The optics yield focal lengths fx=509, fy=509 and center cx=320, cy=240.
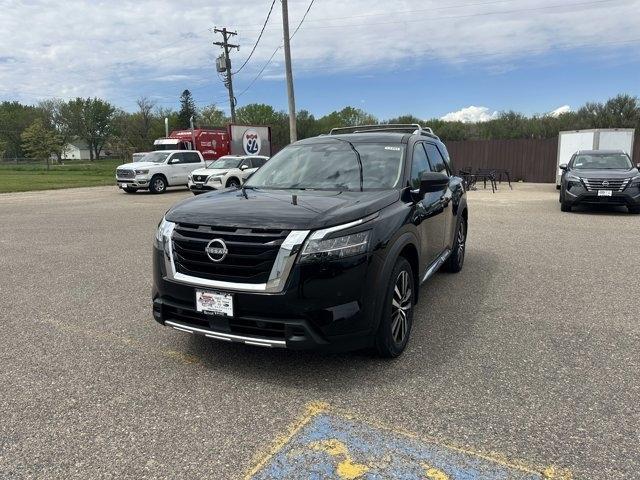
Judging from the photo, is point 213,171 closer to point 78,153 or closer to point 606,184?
point 606,184

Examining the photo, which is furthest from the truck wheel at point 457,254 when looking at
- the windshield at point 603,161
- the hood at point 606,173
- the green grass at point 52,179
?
the green grass at point 52,179

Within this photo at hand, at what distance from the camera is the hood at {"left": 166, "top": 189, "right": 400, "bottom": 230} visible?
10.8 feet

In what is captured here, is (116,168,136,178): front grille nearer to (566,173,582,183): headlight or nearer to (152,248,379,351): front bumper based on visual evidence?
(566,173,582,183): headlight

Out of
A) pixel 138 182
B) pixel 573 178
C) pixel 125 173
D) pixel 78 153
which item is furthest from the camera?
pixel 78 153

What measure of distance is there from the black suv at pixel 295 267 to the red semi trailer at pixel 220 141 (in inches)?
946

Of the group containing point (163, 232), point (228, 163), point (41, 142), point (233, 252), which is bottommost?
point (233, 252)

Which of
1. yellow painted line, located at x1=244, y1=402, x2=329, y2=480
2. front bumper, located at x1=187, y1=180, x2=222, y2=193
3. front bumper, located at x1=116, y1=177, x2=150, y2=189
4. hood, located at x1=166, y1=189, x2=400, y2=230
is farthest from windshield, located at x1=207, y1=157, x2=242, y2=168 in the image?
yellow painted line, located at x1=244, y1=402, x2=329, y2=480

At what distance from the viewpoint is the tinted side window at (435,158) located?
548 centimetres

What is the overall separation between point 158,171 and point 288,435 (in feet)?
64.7

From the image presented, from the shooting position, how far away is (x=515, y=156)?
83.3 feet

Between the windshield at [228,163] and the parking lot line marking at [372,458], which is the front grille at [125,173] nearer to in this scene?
the windshield at [228,163]

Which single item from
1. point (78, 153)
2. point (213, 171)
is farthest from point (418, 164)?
point (78, 153)

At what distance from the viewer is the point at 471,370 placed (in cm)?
362

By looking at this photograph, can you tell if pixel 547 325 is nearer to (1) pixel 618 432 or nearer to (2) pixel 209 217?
(1) pixel 618 432
